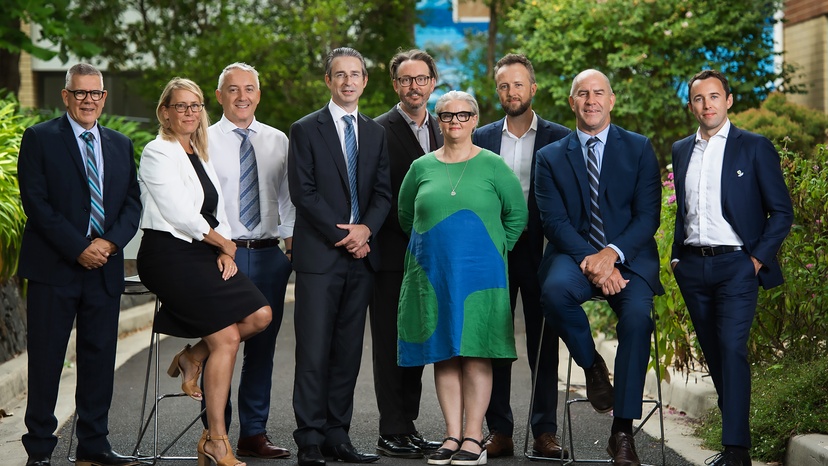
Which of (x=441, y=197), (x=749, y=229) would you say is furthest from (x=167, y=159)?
(x=749, y=229)

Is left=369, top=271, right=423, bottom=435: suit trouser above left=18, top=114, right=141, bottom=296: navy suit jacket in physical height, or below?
below

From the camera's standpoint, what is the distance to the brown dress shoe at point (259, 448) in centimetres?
722

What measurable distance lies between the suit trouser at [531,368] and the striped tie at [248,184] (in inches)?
63.5

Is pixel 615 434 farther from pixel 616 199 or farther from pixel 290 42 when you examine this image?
pixel 290 42

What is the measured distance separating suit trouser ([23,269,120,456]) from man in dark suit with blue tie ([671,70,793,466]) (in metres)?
3.34

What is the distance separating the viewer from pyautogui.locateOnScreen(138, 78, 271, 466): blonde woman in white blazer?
6.63 m

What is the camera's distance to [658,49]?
18.2 meters

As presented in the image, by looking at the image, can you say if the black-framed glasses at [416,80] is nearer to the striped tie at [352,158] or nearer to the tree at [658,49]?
the striped tie at [352,158]

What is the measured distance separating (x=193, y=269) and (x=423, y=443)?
6.03ft

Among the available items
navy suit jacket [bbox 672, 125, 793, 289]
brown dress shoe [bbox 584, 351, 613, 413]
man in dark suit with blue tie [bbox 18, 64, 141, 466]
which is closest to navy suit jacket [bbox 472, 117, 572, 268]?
brown dress shoe [bbox 584, 351, 613, 413]

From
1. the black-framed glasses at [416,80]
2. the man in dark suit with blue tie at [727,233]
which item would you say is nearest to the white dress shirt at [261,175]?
the black-framed glasses at [416,80]

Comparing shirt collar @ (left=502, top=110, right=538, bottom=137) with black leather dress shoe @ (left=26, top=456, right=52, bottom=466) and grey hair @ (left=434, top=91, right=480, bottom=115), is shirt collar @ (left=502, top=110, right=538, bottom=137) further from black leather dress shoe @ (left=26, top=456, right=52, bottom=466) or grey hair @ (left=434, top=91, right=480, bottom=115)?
black leather dress shoe @ (left=26, top=456, right=52, bottom=466)

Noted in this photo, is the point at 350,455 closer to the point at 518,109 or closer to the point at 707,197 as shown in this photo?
the point at 518,109

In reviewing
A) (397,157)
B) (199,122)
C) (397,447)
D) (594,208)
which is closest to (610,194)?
(594,208)
